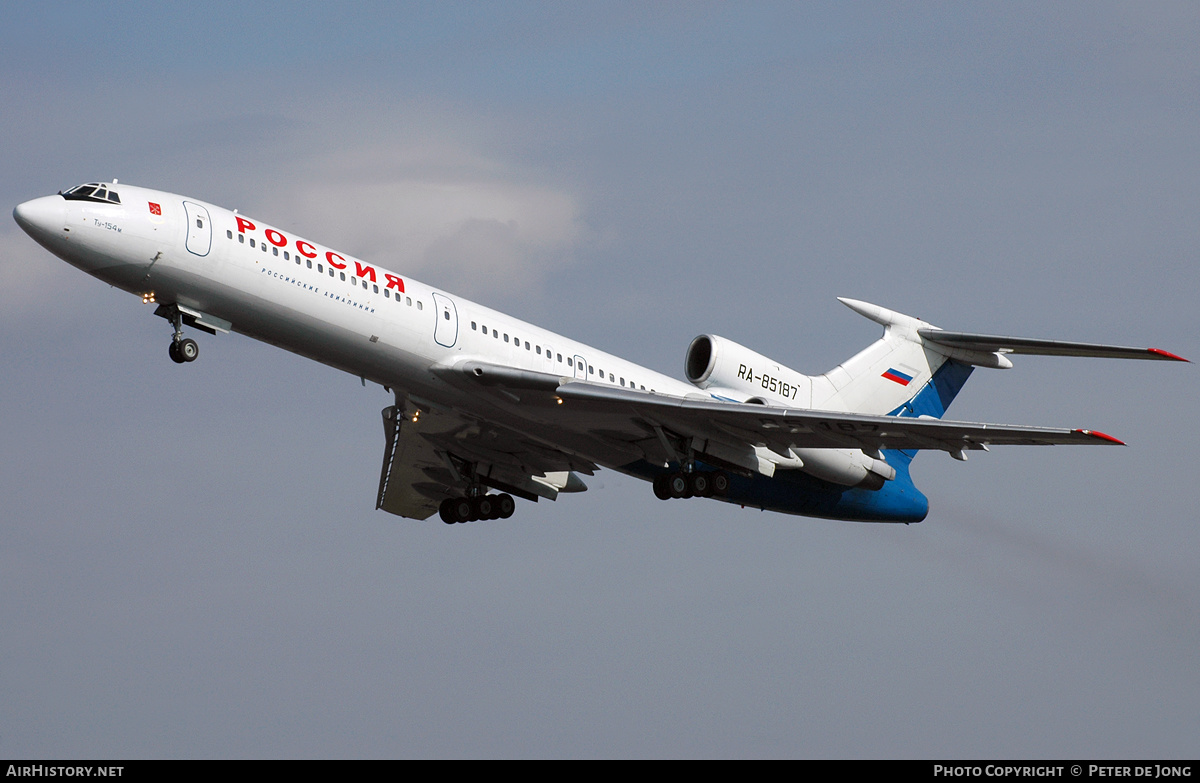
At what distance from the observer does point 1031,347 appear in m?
27.3

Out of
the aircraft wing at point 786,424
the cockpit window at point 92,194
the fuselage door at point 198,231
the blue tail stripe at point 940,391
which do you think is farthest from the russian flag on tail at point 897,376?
the cockpit window at point 92,194

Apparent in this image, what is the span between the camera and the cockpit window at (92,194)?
22078mm

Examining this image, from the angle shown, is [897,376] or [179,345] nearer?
[179,345]

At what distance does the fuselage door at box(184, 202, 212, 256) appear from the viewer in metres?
22.4

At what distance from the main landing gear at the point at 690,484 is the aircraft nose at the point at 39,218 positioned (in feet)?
36.3

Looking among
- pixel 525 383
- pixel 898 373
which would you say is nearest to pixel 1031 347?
pixel 898 373

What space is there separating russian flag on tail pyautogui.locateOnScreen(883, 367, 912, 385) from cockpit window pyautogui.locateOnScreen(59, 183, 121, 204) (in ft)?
49.7

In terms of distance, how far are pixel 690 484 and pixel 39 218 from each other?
1169 cm

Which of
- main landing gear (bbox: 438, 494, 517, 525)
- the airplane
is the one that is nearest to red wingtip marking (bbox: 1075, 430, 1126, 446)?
the airplane

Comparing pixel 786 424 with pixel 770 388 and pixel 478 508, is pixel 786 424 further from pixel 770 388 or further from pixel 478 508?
pixel 478 508

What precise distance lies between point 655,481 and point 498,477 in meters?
3.80

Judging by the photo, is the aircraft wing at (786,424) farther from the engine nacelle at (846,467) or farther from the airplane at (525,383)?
the engine nacelle at (846,467)

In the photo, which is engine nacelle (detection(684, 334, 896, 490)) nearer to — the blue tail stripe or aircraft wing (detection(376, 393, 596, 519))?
the blue tail stripe
